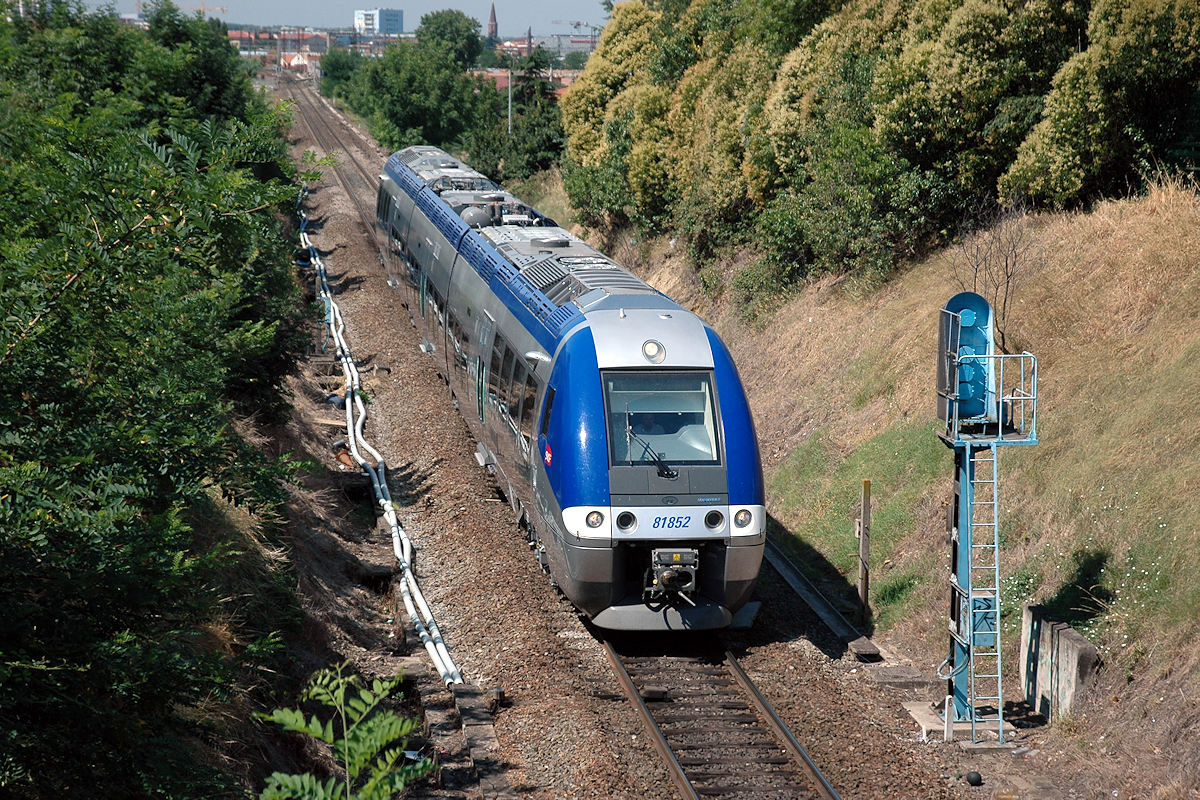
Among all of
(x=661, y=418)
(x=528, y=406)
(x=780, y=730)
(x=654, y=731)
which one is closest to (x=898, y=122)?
(x=528, y=406)

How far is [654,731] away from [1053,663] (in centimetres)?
372

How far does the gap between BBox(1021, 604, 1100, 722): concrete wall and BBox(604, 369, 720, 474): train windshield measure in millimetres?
3403

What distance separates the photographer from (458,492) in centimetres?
1566

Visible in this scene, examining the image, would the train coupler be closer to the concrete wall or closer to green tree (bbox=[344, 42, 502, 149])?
the concrete wall

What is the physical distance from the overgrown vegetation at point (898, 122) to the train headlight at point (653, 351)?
837 cm

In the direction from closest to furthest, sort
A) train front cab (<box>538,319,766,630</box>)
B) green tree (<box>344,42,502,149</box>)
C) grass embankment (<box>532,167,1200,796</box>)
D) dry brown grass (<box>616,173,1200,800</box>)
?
1. dry brown grass (<box>616,173,1200,800</box>)
2. grass embankment (<box>532,167,1200,796</box>)
3. train front cab (<box>538,319,766,630</box>)
4. green tree (<box>344,42,502,149</box>)

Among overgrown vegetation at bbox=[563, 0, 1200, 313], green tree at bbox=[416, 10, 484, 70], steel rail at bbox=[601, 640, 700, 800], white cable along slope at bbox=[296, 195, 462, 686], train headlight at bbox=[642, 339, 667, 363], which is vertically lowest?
steel rail at bbox=[601, 640, 700, 800]

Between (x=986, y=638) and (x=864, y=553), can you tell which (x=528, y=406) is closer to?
Answer: (x=864, y=553)

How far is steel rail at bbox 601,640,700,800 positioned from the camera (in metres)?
8.53

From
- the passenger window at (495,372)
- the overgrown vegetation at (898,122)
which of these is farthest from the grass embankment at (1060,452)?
the passenger window at (495,372)

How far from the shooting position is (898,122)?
18.3 meters

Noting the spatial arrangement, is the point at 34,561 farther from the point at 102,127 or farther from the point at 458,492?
the point at 458,492

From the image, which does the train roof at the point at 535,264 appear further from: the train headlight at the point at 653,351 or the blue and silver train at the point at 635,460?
the train headlight at the point at 653,351

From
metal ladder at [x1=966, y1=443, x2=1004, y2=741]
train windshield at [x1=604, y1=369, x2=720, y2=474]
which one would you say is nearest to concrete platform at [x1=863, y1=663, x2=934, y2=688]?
metal ladder at [x1=966, y1=443, x2=1004, y2=741]
